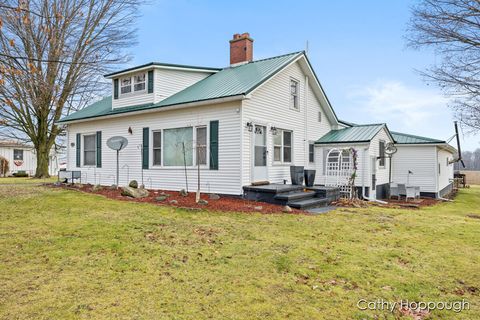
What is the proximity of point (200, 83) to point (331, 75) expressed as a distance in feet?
27.2

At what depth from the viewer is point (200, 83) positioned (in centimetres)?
1445

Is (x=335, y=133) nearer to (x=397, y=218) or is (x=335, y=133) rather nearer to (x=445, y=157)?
(x=397, y=218)

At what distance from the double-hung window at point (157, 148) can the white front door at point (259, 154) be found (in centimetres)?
402

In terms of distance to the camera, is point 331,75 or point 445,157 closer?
point 331,75

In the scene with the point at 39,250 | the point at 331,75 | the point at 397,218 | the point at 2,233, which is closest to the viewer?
the point at 39,250

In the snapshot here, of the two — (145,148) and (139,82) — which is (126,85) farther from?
(145,148)

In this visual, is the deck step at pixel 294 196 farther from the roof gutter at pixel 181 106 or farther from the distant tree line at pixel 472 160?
the distant tree line at pixel 472 160

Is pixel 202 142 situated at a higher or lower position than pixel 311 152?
higher

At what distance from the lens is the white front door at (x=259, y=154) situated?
11.3 m

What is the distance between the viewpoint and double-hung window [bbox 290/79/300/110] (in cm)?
1379

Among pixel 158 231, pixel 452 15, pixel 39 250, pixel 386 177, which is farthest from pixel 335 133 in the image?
pixel 39 250

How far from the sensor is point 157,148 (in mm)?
12977

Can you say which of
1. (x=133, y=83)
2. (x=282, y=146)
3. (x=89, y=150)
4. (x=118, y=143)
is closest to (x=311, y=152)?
(x=282, y=146)

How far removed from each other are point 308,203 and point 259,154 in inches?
106
